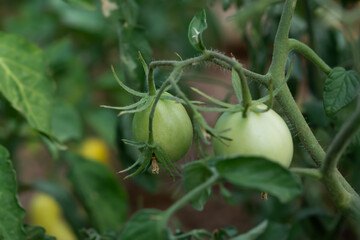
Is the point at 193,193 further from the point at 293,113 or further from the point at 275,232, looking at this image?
the point at 275,232

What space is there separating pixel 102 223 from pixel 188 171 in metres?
0.68

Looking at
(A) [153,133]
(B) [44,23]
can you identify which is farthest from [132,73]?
(B) [44,23]

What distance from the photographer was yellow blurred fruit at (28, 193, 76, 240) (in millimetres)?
1681

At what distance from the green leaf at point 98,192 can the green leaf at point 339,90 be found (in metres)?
0.66

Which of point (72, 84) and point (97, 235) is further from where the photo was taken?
point (72, 84)

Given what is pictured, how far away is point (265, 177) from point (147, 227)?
0.44ft

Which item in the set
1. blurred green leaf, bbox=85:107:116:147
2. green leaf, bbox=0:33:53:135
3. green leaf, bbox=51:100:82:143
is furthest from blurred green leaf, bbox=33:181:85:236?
green leaf, bbox=0:33:53:135

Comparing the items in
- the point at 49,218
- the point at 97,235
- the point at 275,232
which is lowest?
the point at 49,218

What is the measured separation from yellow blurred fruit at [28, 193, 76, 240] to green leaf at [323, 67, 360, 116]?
1085mm

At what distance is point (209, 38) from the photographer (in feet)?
6.79

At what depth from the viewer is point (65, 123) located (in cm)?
137

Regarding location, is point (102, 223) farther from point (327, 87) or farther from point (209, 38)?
point (209, 38)

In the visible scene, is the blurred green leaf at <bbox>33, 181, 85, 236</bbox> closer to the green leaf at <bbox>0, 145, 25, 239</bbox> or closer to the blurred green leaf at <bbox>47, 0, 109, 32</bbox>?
the green leaf at <bbox>0, 145, 25, 239</bbox>

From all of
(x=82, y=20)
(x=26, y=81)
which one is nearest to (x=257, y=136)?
(x=26, y=81)
